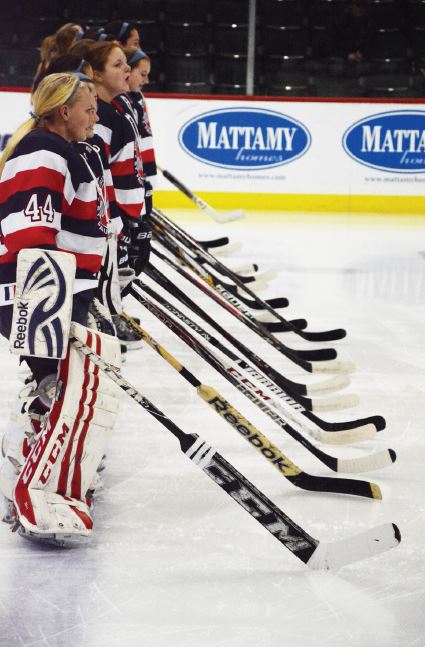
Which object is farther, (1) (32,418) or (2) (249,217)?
(2) (249,217)

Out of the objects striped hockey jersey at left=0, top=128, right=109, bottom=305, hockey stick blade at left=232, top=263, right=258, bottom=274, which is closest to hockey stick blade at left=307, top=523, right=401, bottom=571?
striped hockey jersey at left=0, top=128, right=109, bottom=305

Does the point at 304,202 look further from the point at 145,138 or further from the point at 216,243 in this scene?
the point at 145,138

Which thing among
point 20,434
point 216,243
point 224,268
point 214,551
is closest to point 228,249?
point 216,243

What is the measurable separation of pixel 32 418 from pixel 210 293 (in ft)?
5.30

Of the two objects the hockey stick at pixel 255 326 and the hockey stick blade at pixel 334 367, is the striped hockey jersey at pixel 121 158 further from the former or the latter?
the hockey stick blade at pixel 334 367

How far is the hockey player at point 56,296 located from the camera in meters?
1.81

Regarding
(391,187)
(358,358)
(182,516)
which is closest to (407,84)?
(391,187)

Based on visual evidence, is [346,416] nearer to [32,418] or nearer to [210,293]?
[210,293]

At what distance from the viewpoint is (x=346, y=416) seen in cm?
303

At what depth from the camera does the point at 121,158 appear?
304 cm

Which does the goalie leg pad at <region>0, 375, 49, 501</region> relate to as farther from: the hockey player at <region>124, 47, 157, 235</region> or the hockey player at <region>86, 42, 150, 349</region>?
the hockey player at <region>124, 47, 157, 235</region>

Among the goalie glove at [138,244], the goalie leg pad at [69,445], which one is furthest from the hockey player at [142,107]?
the goalie leg pad at [69,445]

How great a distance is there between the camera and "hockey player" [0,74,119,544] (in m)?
1.81

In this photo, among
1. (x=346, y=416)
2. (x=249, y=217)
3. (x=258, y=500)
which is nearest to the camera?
(x=258, y=500)
